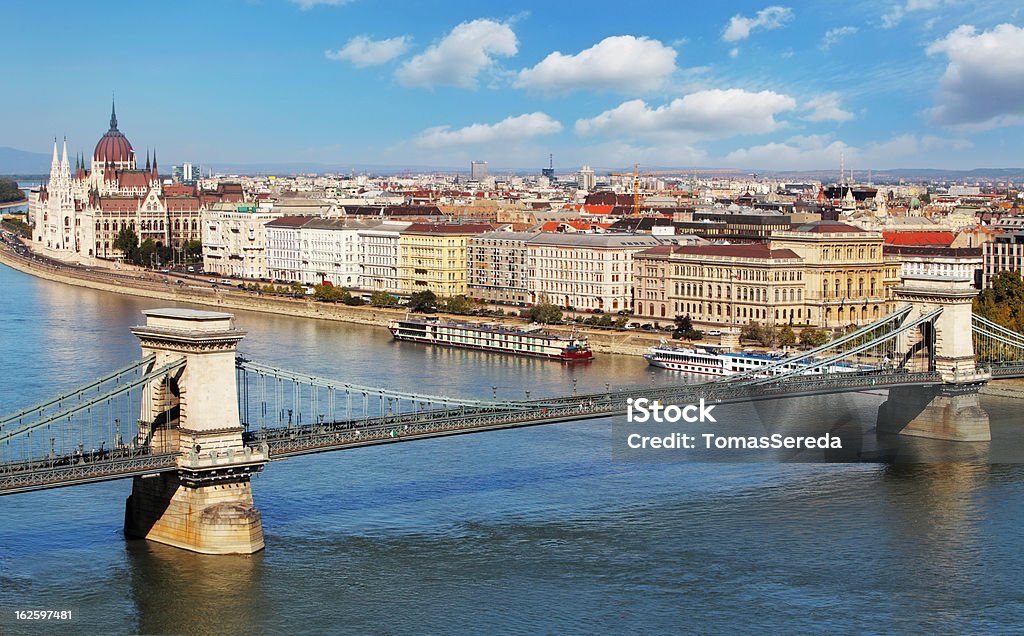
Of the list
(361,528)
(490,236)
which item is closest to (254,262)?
(490,236)

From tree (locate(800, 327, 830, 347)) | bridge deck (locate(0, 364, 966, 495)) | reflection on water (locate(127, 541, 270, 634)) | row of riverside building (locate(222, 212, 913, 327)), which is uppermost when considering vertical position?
row of riverside building (locate(222, 212, 913, 327))

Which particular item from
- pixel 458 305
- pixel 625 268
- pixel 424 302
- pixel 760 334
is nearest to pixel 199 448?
pixel 760 334

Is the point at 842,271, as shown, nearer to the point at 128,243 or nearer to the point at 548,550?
the point at 548,550

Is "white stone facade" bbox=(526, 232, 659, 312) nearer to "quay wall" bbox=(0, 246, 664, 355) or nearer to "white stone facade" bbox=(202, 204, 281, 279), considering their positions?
"quay wall" bbox=(0, 246, 664, 355)

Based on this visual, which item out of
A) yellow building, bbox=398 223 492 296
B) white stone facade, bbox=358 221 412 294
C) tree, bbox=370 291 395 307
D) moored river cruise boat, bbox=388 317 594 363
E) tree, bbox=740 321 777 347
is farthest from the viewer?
white stone facade, bbox=358 221 412 294

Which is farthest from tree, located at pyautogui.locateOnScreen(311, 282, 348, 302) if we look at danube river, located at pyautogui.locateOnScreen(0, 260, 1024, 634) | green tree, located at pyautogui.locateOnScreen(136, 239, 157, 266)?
danube river, located at pyautogui.locateOnScreen(0, 260, 1024, 634)

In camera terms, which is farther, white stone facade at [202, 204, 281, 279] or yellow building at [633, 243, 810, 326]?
white stone facade at [202, 204, 281, 279]

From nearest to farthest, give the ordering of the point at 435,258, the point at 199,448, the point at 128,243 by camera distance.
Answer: the point at 199,448 < the point at 435,258 < the point at 128,243
